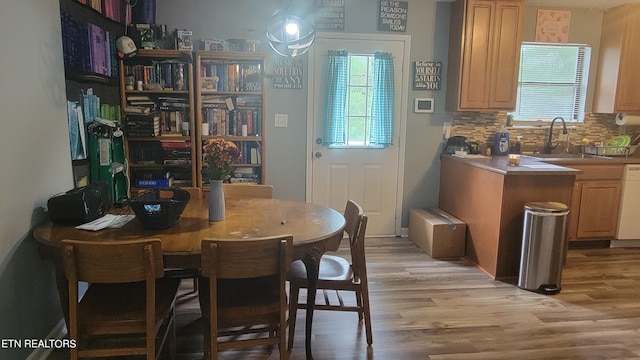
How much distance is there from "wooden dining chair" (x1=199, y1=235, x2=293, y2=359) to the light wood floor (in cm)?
47

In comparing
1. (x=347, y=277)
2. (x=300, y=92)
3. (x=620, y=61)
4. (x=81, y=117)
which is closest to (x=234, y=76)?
(x=300, y=92)

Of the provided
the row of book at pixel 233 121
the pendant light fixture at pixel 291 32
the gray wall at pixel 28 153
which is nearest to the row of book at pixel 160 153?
the row of book at pixel 233 121

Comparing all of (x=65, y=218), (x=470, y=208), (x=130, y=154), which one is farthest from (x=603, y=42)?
(x=65, y=218)

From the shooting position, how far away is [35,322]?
7.45 feet

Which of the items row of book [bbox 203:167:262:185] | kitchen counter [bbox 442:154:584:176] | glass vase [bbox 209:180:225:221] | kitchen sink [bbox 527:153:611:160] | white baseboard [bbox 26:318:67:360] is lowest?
white baseboard [bbox 26:318:67:360]

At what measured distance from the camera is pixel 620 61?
4398 millimetres

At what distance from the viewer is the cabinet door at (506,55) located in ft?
13.6

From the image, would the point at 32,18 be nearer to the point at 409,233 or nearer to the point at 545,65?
the point at 409,233

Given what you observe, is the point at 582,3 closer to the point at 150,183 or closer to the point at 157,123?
the point at 157,123

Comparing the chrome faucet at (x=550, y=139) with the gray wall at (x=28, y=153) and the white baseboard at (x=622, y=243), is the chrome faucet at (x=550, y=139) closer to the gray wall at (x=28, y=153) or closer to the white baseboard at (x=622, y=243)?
the white baseboard at (x=622, y=243)

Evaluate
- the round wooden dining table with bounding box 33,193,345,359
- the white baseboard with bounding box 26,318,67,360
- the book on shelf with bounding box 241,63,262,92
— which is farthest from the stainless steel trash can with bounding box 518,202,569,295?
the white baseboard with bounding box 26,318,67,360

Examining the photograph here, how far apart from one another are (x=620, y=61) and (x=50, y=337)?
5286mm

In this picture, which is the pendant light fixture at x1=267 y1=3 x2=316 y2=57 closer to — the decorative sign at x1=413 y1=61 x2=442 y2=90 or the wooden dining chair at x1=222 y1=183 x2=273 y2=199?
the wooden dining chair at x1=222 y1=183 x2=273 y2=199

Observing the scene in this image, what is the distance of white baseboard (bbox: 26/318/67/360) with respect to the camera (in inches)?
88.0
